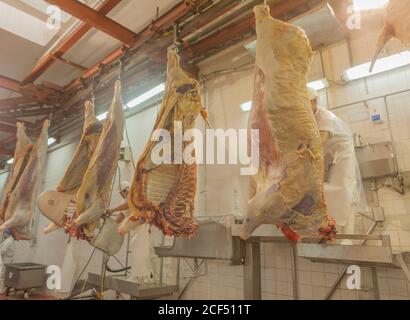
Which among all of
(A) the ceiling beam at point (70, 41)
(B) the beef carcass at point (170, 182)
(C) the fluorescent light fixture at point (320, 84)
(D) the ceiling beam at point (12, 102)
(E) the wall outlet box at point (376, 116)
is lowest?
(B) the beef carcass at point (170, 182)

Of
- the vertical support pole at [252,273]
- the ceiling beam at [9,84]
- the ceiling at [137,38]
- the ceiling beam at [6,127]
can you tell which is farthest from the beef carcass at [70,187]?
the ceiling beam at [6,127]

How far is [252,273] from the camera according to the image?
2.21 m

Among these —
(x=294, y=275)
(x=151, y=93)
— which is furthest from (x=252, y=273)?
(x=151, y=93)

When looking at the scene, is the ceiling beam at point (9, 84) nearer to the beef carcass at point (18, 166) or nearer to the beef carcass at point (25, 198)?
the beef carcass at point (18, 166)

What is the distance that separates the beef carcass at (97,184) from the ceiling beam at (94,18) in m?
1.18

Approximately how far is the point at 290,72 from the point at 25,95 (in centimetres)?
353

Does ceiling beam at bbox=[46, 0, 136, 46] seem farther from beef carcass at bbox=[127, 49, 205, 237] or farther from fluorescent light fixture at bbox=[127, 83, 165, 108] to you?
beef carcass at bbox=[127, 49, 205, 237]

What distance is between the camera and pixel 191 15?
2279 millimetres

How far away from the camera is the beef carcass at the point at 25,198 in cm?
265

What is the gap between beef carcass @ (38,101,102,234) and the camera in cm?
205

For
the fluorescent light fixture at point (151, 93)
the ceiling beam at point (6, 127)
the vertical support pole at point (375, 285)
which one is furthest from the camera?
the ceiling beam at point (6, 127)

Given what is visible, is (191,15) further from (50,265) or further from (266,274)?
(50,265)

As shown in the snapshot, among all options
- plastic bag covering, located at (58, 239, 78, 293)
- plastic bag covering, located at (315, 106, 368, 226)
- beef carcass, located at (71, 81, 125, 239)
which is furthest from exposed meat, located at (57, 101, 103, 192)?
plastic bag covering, located at (58, 239, 78, 293)

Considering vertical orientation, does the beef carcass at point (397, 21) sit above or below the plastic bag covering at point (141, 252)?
above
